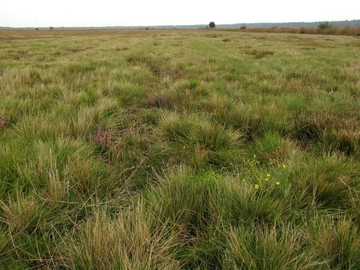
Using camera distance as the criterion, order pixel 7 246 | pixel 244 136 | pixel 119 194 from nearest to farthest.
Answer: pixel 7 246, pixel 119 194, pixel 244 136

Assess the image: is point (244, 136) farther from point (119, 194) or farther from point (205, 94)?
point (205, 94)

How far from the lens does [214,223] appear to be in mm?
1484

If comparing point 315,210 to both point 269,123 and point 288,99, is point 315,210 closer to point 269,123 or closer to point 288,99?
point 269,123

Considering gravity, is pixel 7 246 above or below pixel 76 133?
below

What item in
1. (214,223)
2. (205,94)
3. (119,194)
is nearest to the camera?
(214,223)

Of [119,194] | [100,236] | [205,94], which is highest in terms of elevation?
[205,94]

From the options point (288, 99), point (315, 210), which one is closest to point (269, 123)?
point (288, 99)

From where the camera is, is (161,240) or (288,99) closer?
(161,240)

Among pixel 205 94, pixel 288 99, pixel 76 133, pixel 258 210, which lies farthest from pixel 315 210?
pixel 205 94

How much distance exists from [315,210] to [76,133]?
2.42 metres

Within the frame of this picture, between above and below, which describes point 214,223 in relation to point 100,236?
below

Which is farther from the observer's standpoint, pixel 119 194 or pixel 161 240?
pixel 119 194

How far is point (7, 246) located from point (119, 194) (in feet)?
2.48

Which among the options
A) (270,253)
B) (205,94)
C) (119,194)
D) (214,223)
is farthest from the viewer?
(205,94)
